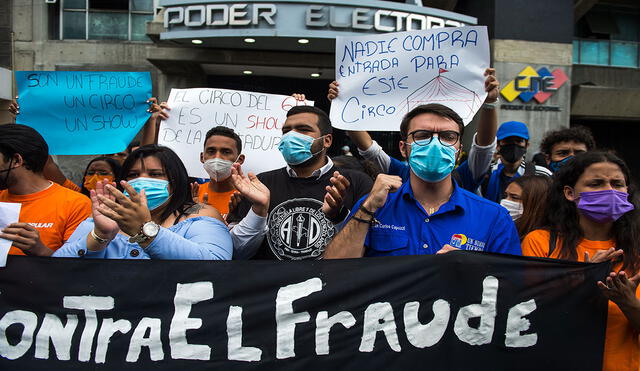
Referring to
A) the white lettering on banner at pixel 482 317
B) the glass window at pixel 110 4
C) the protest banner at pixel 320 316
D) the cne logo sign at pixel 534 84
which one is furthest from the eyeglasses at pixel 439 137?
the glass window at pixel 110 4

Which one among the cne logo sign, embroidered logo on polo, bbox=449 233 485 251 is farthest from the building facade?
embroidered logo on polo, bbox=449 233 485 251

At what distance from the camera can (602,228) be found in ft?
7.93

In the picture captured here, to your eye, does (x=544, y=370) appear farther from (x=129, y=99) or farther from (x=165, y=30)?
(x=165, y=30)

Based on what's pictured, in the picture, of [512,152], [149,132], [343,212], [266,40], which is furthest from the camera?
[266,40]

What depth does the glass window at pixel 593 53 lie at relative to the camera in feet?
46.6

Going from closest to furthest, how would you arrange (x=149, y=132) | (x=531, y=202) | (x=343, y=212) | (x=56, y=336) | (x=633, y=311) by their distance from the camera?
(x=633, y=311) → (x=56, y=336) → (x=343, y=212) → (x=531, y=202) → (x=149, y=132)

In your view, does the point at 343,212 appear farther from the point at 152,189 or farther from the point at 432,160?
the point at 152,189

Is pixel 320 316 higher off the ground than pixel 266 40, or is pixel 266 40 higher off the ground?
pixel 266 40

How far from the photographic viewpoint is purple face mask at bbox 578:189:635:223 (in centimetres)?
234

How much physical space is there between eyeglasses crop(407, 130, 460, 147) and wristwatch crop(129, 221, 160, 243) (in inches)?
46.9

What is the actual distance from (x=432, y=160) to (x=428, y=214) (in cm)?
24

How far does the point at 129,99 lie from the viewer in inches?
162

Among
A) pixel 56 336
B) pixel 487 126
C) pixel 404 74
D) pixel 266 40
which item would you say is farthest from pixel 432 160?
pixel 266 40

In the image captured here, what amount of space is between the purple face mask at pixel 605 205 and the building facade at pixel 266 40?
7854 millimetres
